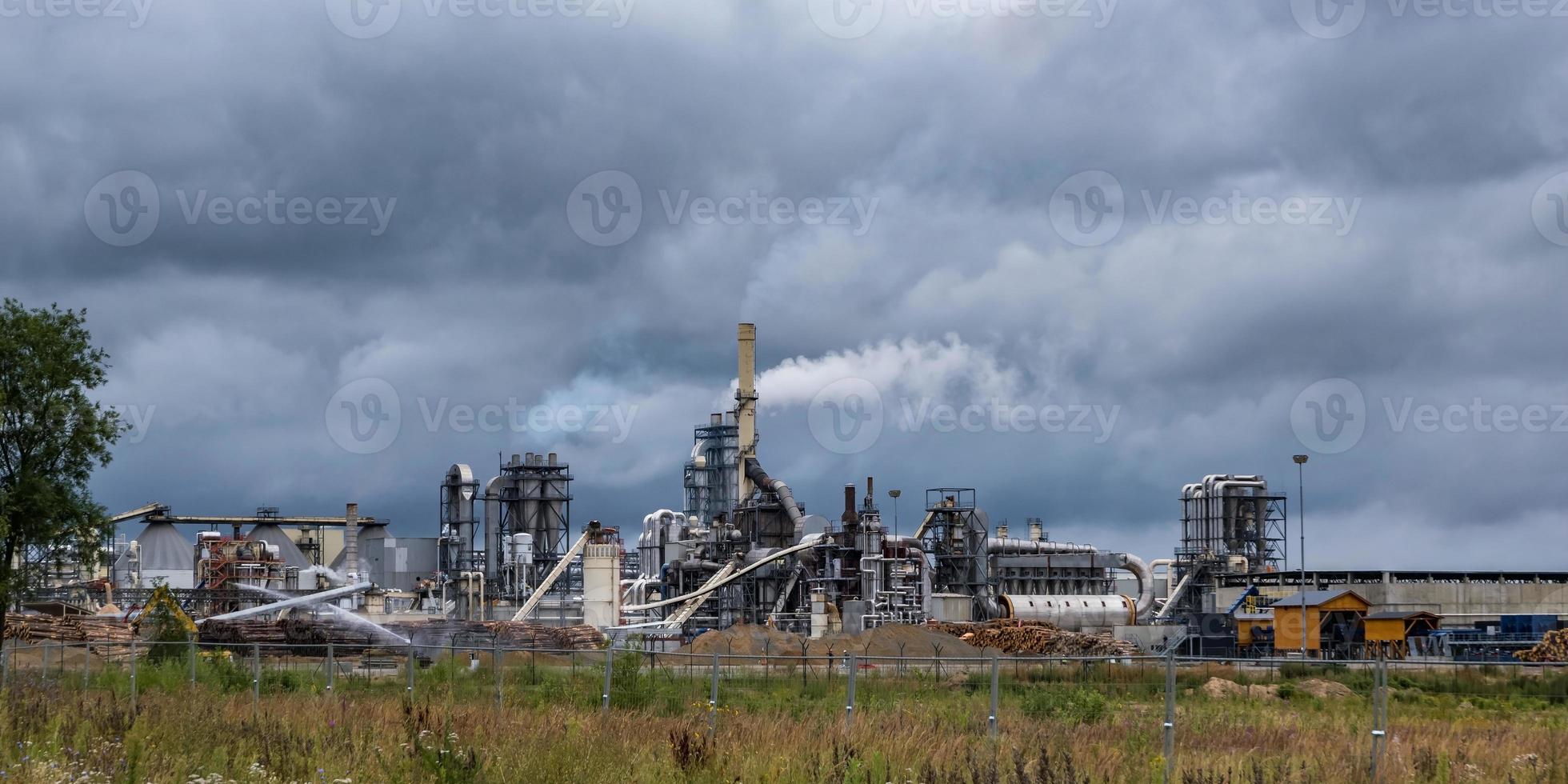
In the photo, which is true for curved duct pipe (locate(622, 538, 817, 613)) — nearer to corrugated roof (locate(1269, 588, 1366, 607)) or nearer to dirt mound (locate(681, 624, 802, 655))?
dirt mound (locate(681, 624, 802, 655))

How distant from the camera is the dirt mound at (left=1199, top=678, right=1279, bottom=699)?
38.6m

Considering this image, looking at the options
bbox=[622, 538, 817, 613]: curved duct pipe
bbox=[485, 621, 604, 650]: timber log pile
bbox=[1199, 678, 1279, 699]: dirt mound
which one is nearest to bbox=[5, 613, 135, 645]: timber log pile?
bbox=[485, 621, 604, 650]: timber log pile

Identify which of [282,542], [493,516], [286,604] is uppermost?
[493,516]

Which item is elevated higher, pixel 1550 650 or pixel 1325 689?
pixel 1325 689

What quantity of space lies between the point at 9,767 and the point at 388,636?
54.8 meters

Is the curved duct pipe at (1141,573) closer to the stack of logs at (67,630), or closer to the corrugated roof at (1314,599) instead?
the corrugated roof at (1314,599)

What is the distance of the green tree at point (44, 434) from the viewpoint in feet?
127

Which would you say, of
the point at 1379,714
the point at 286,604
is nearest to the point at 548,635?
the point at 286,604

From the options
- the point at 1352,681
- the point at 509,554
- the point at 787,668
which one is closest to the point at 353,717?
the point at 787,668

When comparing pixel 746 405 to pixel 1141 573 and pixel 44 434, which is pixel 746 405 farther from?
pixel 44 434

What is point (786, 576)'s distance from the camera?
91750mm

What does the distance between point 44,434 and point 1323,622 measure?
177 feet

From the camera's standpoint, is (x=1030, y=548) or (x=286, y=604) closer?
(x=286, y=604)

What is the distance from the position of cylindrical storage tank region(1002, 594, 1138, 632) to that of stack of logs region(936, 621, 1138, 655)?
53.5 feet
